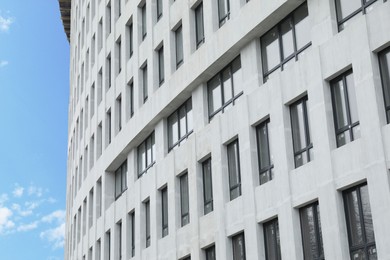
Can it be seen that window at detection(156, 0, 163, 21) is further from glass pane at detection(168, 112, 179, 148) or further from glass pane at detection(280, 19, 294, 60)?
glass pane at detection(280, 19, 294, 60)

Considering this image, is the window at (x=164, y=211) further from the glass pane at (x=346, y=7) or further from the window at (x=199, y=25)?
the glass pane at (x=346, y=7)

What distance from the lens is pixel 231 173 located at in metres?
26.1

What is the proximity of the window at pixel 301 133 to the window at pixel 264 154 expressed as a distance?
1.38m

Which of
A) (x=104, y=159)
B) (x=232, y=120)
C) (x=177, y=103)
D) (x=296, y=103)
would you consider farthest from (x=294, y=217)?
(x=104, y=159)

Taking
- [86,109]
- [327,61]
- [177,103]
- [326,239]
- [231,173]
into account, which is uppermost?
[86,109]

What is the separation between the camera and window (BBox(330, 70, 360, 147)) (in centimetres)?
2056

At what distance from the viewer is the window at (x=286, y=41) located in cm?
2381

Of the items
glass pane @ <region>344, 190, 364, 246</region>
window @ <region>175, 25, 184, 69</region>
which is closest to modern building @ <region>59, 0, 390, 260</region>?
glass pane @ <region>344, 190, 364, 246</region>

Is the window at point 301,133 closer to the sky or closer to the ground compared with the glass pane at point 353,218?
closer to the sky

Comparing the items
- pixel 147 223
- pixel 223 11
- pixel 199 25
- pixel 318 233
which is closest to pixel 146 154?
pixel 147 223

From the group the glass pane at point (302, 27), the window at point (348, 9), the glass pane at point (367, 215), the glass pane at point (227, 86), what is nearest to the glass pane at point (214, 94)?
the glass pane at point (227, 86)

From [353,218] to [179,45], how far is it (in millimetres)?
15239

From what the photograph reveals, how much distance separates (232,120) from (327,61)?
18.5 ft

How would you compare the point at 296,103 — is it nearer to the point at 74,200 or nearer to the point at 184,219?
the point at 184,219
